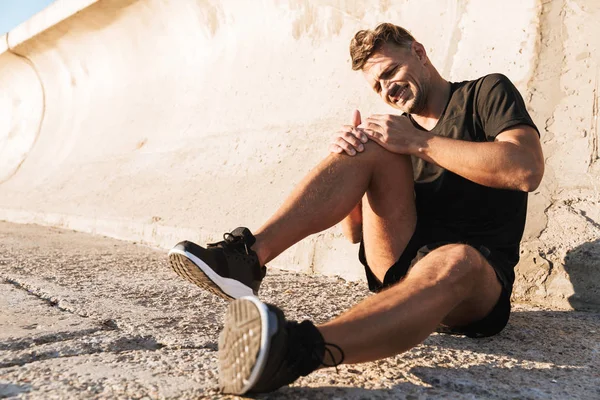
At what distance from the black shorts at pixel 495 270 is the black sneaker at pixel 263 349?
0.56 m

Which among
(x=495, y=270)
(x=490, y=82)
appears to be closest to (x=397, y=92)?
(x=490, y=82)

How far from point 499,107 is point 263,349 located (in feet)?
3.58

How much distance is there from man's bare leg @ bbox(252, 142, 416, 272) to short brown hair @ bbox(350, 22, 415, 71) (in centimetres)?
50

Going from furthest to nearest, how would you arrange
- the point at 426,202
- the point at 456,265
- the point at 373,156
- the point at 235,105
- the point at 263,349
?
1. the point at 235,105
2. the point at 426,202
3. the point at 373,156
4. the point at 456,265
5. the point at 263,349

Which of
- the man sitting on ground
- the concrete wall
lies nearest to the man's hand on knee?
the man sitting on ground

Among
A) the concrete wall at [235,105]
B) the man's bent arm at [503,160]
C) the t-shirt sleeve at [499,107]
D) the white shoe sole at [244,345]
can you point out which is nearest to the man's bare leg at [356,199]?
the man's bent arm at [503,160]

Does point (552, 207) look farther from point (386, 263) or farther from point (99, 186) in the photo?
point (99, 186)

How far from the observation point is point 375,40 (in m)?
2.10

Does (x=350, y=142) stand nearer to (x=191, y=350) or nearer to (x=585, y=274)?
(x=191, y=350)

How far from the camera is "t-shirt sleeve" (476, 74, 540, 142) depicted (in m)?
1.73

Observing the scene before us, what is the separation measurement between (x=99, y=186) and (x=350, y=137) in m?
3.73

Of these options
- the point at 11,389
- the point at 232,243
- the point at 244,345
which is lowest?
the point at 11,389

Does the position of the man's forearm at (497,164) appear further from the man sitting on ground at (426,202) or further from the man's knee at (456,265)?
the man's knee at (456,265)

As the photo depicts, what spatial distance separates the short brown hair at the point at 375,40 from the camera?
6.92 feet
